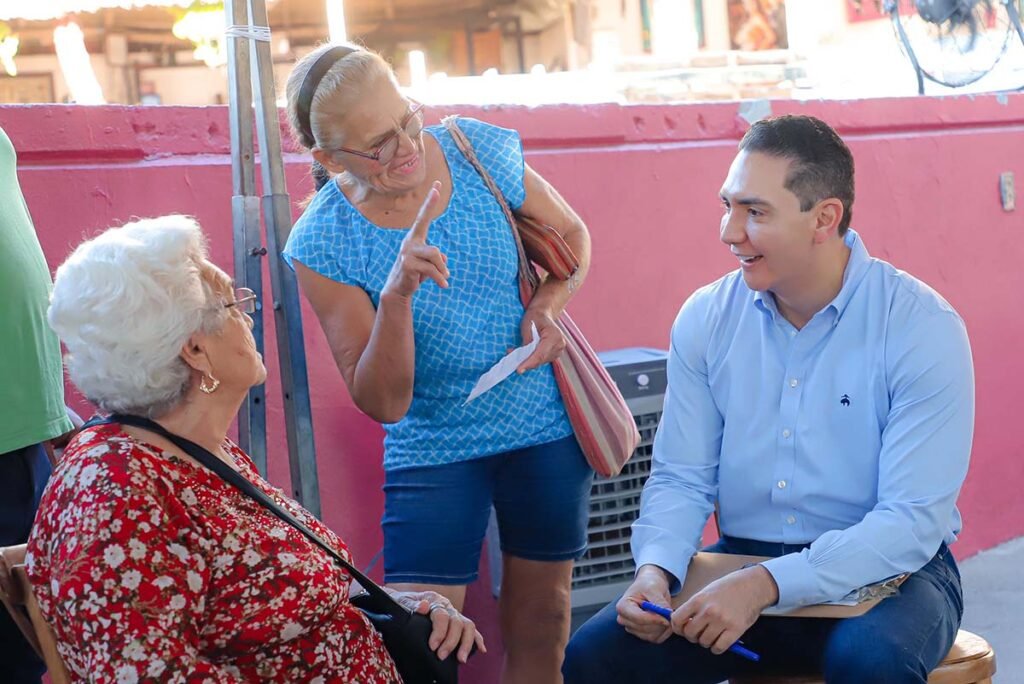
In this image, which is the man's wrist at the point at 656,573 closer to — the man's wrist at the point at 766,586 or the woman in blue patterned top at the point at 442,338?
the man's wrist at the point at 766,586

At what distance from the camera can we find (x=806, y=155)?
2.33m

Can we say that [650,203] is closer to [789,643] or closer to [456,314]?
[456,314]

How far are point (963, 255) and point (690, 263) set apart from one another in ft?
4.69

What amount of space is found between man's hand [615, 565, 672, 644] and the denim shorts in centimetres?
33

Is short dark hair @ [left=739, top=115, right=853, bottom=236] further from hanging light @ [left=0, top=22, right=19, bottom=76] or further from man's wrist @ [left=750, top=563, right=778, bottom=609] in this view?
hanging light @ [left=0, top=22, right=19, bottom=76]

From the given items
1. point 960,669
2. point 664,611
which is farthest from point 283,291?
point 960,669

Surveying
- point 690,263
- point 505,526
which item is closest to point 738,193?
point 505,526

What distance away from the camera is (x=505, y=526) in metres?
2.68

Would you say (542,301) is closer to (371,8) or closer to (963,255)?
(963,255)

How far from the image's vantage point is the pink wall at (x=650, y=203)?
2.89 meters

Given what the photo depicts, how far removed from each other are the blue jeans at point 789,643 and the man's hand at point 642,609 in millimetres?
49

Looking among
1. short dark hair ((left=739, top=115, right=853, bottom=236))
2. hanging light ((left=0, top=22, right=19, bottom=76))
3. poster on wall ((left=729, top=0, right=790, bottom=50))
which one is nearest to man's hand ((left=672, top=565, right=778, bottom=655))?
short dark hair ((left=739, top=115, right=853, bottom=236))

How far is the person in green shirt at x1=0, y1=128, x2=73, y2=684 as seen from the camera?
7.50 feet

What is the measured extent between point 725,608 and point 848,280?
694 mm
